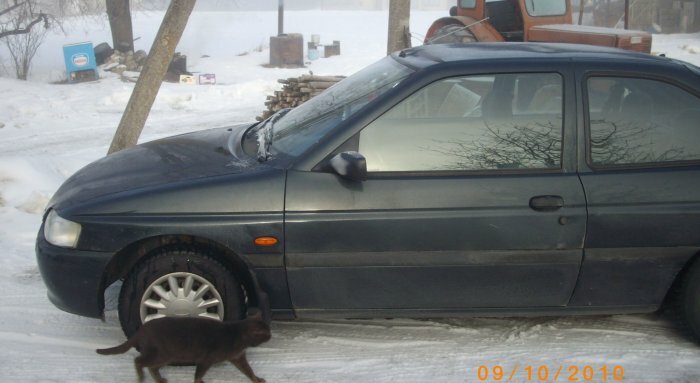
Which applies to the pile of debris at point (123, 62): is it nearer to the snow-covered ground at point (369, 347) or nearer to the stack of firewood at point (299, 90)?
the stack of firewood at point (299, 90)

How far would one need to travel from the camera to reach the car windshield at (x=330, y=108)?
3.88 m

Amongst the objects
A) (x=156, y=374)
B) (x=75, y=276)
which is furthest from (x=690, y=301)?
(x=75, y=276)

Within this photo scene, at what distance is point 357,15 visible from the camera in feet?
139

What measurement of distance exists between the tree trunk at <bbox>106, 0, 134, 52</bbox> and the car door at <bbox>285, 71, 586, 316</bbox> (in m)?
17.7

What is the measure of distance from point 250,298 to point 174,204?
654mm

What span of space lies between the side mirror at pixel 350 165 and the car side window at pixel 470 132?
0.14m

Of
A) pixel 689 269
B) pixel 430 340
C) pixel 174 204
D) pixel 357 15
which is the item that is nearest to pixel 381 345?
pixel 430 340

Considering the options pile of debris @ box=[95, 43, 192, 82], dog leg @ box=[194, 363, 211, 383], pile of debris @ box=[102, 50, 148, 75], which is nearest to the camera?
dog leg @ box=[194, 363, 211, 383]

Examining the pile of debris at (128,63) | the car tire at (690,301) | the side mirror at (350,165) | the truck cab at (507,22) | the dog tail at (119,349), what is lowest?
the dog tail at (119,349)

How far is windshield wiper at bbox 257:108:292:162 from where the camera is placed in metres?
3.92

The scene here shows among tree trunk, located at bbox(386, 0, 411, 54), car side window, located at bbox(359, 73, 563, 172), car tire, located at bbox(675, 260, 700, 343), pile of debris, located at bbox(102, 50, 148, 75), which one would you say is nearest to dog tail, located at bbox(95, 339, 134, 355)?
car side window, located at bbox(359, 73, 563, 172)

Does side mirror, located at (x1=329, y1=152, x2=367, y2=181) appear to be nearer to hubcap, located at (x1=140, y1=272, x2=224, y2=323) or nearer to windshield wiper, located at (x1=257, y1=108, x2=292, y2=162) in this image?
windshield wiper, located at (x1=257, y1=108, x2=292, y2=162)

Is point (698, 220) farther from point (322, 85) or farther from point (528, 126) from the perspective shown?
point (322, 85)

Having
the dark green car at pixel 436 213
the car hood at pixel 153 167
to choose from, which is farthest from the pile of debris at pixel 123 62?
the dark green car at pixel 436 213
